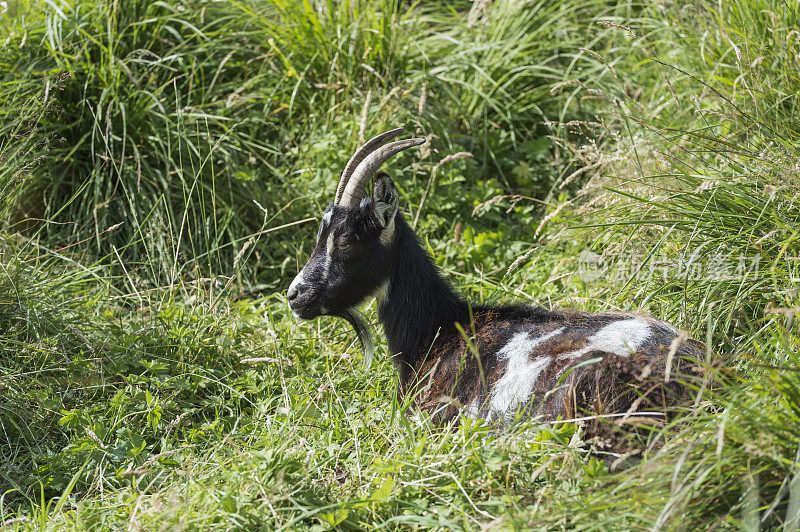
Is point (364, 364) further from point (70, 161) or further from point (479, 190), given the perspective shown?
point (70, 161)

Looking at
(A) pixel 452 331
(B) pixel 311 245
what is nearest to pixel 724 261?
(A) pixel 452 331

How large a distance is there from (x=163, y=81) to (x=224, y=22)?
829 millimetres

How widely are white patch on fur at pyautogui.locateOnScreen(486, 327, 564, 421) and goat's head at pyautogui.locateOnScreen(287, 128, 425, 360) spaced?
0.84 metres


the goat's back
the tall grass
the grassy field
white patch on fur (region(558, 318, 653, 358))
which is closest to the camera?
the tall grass

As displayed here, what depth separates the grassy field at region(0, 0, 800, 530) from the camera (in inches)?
107

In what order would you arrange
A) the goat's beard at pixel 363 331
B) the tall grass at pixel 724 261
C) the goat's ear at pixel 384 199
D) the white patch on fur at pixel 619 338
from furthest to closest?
the goat's beard at pixel 363 331 → the goat's ear at pixel 384 199 → the white patch on fur at pixel 619 338 → the tall grass at pixel 724 261

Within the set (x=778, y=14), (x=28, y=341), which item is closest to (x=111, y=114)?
(x=28, y=341)

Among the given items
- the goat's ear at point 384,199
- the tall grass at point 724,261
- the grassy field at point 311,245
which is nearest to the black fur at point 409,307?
the goat's ear at point 384,199

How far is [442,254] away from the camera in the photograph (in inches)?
207

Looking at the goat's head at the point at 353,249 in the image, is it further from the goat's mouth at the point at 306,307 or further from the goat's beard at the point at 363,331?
the goat's beard at the point at 363,331

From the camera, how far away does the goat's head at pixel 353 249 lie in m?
3.94

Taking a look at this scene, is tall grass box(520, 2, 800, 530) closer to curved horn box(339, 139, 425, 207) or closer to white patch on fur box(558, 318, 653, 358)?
white patch on fur box(558, 318, 653, 358)

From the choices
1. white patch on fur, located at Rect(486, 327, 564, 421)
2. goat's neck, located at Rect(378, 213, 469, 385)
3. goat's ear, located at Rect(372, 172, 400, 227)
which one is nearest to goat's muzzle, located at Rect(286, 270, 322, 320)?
goat's neck, located at Rect(378, 213, 469, 385)

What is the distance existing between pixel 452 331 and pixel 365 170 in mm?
928
